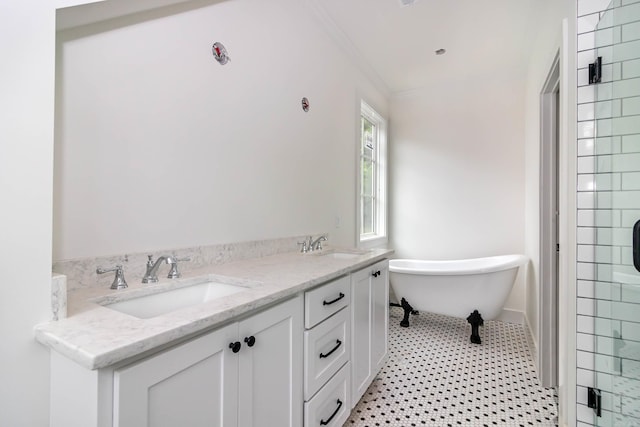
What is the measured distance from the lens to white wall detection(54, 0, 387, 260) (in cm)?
106

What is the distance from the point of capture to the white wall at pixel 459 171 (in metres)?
3.46

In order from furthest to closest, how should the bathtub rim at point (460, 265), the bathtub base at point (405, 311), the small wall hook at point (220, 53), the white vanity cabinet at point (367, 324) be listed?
1. the bathtub base at point (405, 311)
2. the bathtub rim at point (460, 265)
3. the white vanity cabinet at point (367, 324)
4. the small wall hook at point (220, 53)

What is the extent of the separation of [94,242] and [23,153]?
1.32 ft

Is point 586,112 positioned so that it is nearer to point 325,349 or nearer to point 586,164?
point 586,164

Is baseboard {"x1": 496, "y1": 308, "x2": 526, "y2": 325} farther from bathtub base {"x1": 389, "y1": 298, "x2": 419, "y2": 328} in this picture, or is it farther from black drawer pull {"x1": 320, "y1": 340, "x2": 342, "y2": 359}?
black drawer pull {"x1": 320, "y1": 340, "x2": 342, "y2": 359}

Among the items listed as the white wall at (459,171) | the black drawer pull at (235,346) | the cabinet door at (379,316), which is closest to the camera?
the black drawer pull at (235,346)

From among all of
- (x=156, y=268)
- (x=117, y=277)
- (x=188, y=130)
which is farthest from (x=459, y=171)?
(x=117, y=277)

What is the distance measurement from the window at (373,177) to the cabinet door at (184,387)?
279 cm

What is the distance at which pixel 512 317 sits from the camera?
337cm

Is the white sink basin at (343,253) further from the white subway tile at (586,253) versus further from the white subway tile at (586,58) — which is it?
the white subway tile at (586,58)

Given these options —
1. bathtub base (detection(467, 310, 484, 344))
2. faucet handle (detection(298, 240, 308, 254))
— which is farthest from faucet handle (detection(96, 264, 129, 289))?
bathtub base (detection(467, 310, 484, 344))

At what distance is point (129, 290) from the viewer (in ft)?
3.46

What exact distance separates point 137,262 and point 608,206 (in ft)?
6.36

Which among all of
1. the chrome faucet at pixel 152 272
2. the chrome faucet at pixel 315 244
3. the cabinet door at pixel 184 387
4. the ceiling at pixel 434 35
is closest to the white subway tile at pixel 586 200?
the chrome faucet at pixel 315 244
